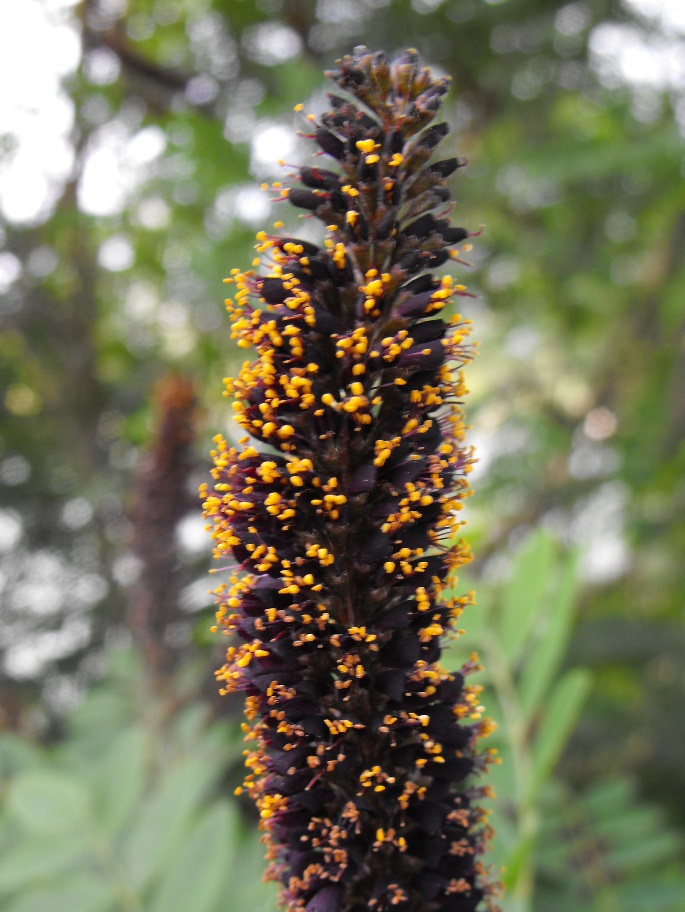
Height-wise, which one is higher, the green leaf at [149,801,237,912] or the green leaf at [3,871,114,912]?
the green leaf at [3,871,114,912]

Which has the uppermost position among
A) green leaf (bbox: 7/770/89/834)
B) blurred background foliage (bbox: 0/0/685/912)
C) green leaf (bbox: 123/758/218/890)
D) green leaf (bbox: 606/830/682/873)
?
blurred background foliage (bbox: 0/0/685/912)

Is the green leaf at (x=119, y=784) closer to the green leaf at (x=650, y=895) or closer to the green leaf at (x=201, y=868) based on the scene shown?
the green leaf at (x=201, y=868)

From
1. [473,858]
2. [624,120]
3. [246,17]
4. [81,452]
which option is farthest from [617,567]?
[473,858]

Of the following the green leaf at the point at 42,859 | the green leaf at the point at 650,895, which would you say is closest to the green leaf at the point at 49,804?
the green leaf at the point at 42,859

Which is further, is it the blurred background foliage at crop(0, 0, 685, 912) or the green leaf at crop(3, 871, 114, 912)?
the blurred background foliage at crop(0, 0, 685, 912)

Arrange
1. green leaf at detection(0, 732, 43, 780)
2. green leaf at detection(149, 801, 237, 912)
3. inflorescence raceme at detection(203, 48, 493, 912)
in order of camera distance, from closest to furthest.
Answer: inflorescence raceme at detection(203, 48, 493, 912) < green leaf at detection(149, 801, 237, 912) < green leaf at detection(0, 732, 43, 780)

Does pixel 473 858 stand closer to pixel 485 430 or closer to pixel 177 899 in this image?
pixel 177 899

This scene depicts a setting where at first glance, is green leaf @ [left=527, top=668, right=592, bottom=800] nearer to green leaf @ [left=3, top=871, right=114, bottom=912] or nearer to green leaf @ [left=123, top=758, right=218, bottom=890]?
green leaf @ [left=123, top=758, right=218, bottom=890]

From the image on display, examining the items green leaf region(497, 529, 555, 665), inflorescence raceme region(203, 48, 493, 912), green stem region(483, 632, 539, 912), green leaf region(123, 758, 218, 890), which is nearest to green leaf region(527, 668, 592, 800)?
green stem region(483, 632, 539, 912)
